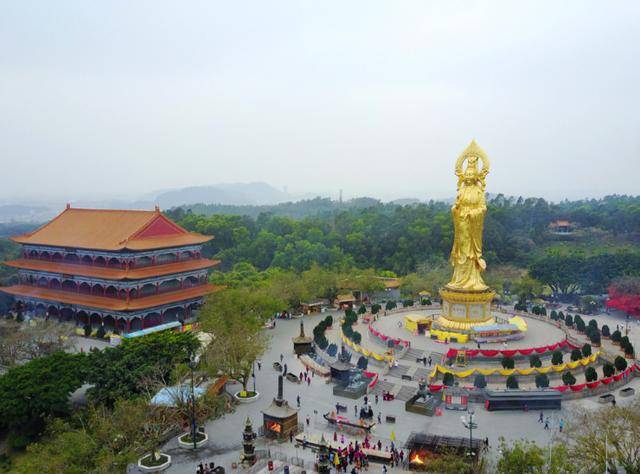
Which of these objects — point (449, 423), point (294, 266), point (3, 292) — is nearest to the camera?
point (449, 423)

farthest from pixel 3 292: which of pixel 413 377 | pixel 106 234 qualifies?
pixel 413 377

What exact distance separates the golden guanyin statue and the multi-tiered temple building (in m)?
18.2

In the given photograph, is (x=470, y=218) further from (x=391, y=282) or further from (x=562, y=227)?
(x=562, y=227)

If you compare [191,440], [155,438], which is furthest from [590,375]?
[155,438]

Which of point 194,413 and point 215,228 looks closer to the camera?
point 194,413

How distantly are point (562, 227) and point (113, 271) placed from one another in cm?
6784

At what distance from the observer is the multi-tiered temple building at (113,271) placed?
3656 centimetres

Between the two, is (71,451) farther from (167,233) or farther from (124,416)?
(167,233)

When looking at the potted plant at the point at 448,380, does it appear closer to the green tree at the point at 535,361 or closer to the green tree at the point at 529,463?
the green tree at the point at 535,361

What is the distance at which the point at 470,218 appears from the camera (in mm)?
34219

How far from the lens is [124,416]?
65.0 ft

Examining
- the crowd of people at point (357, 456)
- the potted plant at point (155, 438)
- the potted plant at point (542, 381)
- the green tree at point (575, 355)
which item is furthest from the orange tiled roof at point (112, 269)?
the green tree at point (575, 355)

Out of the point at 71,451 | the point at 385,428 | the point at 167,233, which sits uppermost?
the point at 167,233

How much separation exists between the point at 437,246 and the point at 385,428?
144 ft
